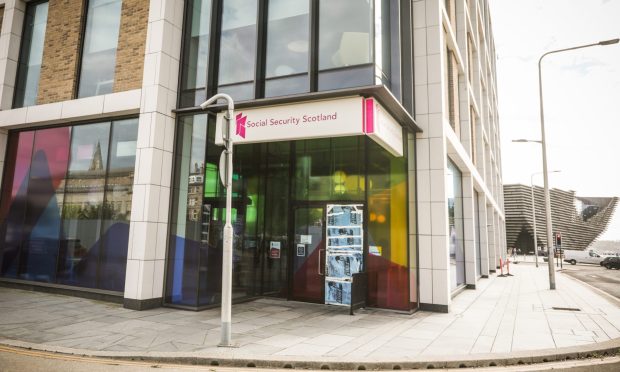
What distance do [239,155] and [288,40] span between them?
3785 mm

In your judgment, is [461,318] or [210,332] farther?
[461,318]

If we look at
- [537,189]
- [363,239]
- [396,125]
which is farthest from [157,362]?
[537,189]

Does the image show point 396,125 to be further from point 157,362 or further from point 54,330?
point 54,330

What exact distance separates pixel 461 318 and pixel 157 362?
22.5 feet

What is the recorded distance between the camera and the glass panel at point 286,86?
9.60 m

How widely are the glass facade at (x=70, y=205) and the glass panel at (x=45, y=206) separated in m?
0.03

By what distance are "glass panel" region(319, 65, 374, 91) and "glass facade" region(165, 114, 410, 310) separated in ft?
7.73

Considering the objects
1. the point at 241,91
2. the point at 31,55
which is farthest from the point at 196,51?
the point at 31,55

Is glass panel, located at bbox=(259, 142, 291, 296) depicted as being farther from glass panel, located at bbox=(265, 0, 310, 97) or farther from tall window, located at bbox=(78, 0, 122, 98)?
tall window, located at bbox=(78, 0, 122, 98)

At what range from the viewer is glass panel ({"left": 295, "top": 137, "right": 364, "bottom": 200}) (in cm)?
1109

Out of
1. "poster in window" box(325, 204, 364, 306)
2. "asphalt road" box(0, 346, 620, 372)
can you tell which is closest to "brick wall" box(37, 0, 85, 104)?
"asphalt road" box(0, 346, 620, 372)

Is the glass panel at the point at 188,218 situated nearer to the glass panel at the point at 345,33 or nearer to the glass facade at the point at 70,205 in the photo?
the glass facade at the point at 70,205

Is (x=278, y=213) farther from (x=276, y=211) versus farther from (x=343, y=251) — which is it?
(x=343, y=251)

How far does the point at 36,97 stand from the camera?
12.9 m
